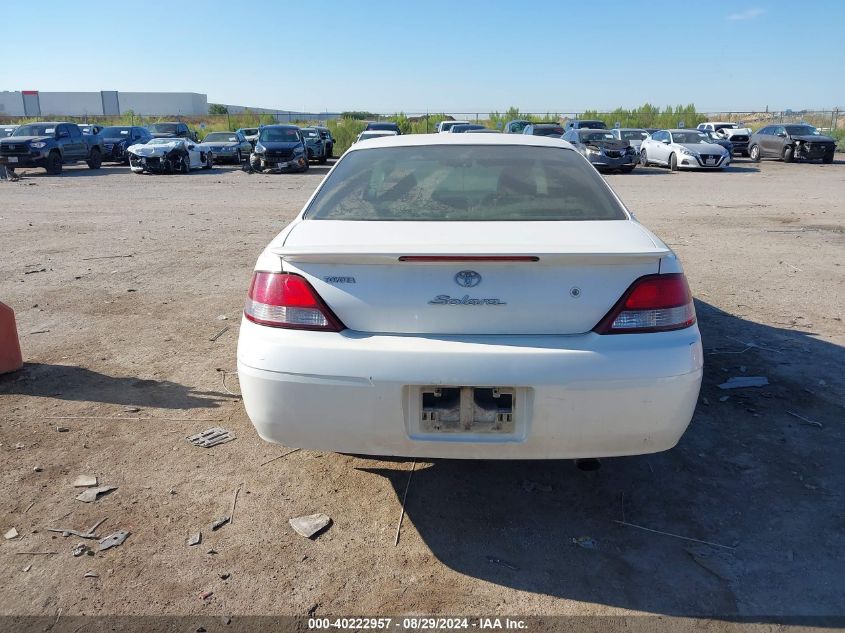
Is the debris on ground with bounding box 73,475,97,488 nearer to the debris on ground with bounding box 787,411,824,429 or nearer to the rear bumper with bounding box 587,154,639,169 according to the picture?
the debris on ground with bounding box 787,411,824,429

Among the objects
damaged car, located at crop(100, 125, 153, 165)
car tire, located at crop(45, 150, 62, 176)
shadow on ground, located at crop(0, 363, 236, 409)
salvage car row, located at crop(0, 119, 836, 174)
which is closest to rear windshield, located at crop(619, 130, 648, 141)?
salvage car row, located at crop(0, 119, 836, 174)

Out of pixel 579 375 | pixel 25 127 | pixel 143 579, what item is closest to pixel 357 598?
pixel 143 579

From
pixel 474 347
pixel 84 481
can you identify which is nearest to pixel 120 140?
pixel 84 481

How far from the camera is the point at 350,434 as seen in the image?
2689 mm

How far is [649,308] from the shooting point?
2674mm

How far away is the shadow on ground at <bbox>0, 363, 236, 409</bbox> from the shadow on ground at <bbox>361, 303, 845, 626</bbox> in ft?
5.01

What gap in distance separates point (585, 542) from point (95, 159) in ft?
94.2

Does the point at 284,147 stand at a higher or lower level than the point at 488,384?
higher

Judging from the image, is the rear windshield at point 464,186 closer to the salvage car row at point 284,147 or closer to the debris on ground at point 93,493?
the debris on ground at point 93,493

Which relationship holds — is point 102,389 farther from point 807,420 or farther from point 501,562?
point 807,420

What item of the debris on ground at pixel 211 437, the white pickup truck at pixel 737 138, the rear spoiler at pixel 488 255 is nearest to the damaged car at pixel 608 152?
the white pickup truck at pixel 737 138

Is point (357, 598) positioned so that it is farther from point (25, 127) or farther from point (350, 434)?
point (25, 127)

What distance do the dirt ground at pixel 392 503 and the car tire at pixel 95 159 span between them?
940 inches

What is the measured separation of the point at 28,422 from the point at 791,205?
14695mm
